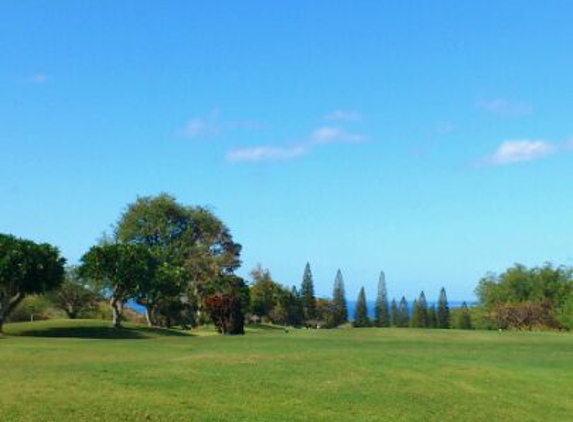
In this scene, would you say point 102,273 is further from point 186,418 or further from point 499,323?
point 499,323

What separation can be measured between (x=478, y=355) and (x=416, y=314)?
93.7m

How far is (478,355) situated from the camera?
3144cm

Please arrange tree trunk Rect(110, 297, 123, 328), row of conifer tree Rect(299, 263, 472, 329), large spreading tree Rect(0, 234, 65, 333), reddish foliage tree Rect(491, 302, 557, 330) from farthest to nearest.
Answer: row of conifer tree Rect(299, 263, 472, 329) → reddish foliage tree Rect(491, 302, 557, 330) → tree trunk Rect(110, 297, 123, 328) → large spreading tree Rect(0, 234, 65, 333)

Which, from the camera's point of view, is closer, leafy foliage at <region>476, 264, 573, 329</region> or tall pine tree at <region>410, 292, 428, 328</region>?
leafy foliage at <region>476, 264, 573, 329</region>

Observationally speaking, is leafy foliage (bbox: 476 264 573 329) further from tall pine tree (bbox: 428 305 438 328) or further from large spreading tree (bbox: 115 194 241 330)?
large spreading tree (bbox: 115 194 241 330)

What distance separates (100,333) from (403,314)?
81832mm

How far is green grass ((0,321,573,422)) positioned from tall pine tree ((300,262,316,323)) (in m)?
78.2

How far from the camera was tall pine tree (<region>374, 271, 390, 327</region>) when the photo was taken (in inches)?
4867

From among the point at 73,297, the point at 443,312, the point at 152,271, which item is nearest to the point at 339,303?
the point at 443,312

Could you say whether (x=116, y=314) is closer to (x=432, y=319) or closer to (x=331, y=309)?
(x=331, y=309)

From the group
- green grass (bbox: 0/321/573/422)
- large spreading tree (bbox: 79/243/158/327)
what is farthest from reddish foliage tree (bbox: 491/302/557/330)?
green grass (bbox: 0/321/573/422)

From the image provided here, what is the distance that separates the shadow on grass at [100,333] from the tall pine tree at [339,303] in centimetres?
5665

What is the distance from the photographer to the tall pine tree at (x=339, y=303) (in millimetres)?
112875

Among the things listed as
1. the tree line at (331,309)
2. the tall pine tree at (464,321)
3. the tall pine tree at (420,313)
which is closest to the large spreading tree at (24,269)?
the tree line at (331,309)
